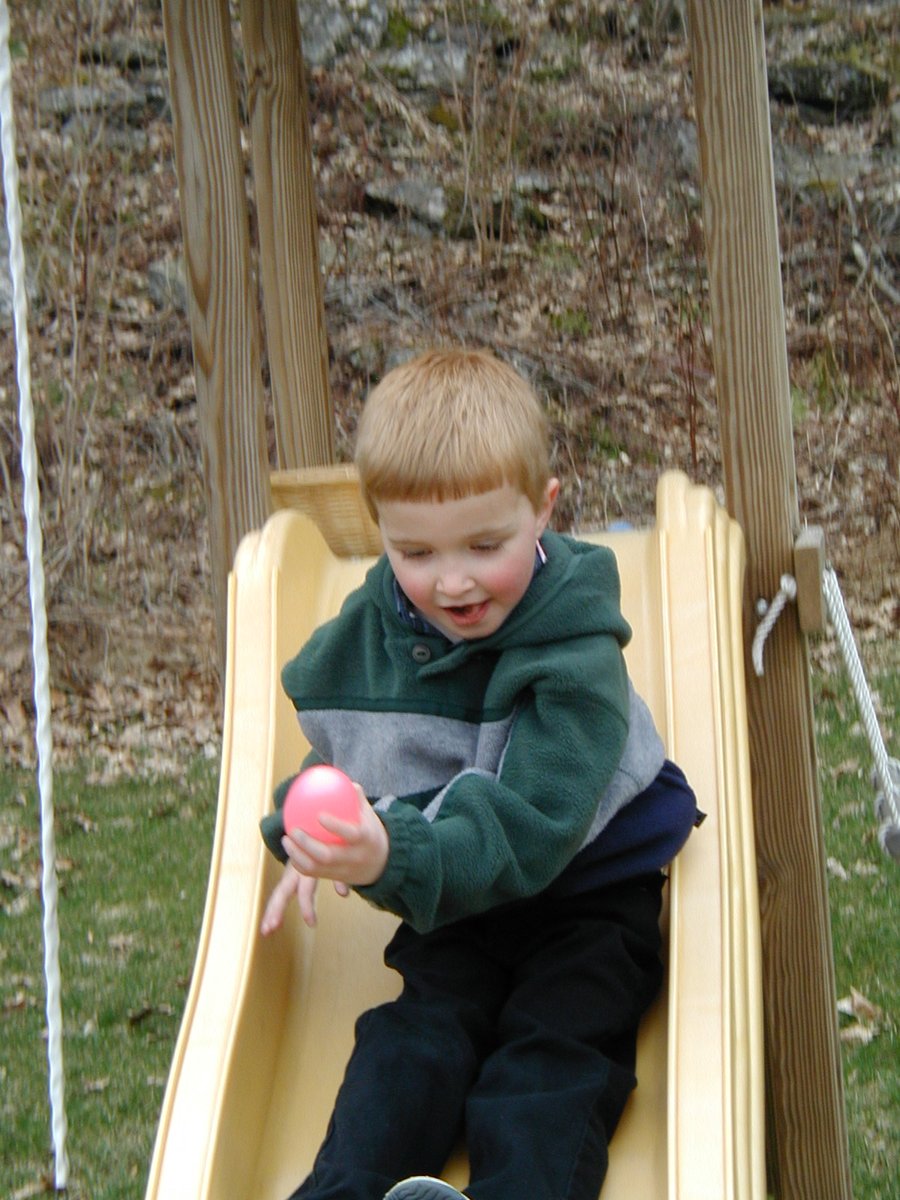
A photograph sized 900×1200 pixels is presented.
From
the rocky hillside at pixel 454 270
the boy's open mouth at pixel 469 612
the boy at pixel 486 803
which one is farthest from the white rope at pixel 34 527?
the rocky hillside at pixel 454 270

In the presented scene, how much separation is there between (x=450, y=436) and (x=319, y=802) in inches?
24.0

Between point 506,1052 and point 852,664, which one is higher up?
point 852,664

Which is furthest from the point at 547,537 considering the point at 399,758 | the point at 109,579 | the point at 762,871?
the point at 109,579

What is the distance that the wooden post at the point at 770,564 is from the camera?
267cm

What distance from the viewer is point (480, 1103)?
214 centimetres

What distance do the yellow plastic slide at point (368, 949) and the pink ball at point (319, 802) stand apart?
0.67m

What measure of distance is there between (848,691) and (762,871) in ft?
13.1

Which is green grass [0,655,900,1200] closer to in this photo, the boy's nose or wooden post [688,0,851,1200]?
wooden post [688,0,851,1200]

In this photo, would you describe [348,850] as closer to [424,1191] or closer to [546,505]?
[424,1191]

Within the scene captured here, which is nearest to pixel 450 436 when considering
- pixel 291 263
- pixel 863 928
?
pixel 291 263

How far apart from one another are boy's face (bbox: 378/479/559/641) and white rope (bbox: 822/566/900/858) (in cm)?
76

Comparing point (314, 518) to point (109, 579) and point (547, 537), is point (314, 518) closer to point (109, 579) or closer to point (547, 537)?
point (547, 537)

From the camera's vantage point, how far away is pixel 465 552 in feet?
7.25

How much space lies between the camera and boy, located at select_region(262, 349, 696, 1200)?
6.77 feet
